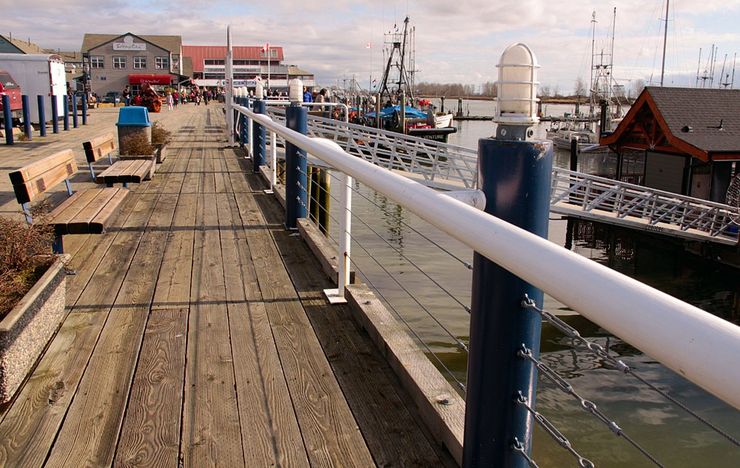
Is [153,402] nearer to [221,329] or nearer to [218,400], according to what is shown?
[218,400]

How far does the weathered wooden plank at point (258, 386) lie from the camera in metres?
2.38

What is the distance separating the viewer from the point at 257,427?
2537 millimetres

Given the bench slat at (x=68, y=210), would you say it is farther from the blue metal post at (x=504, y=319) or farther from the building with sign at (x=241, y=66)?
the building with sign at (x=241, y=66)

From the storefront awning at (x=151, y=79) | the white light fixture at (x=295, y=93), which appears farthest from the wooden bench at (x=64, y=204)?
the storefront awning at (x=151, y=79)

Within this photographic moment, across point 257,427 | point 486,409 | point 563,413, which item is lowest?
point 563,413

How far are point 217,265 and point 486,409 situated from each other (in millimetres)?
3250

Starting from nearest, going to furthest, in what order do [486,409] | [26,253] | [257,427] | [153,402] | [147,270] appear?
[486,409]
[257,427]
[153,402]
[26,253]
[147,270]


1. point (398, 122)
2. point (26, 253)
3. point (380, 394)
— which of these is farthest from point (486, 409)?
point (398, 122)

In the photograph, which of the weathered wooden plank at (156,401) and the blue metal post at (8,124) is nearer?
the weathered wooden plank at (156,401)

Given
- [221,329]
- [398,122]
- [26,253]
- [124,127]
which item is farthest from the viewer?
[398,122]

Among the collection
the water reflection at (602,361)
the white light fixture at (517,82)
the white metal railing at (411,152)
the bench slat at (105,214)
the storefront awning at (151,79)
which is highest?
the storefront awning at (151,79)

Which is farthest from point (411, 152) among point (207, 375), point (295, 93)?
point (207, 375)

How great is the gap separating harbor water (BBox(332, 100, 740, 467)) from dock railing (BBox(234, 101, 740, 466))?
83 cm

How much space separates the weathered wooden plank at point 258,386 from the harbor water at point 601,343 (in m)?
0.63
